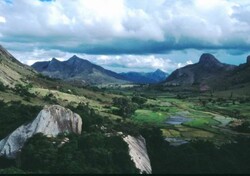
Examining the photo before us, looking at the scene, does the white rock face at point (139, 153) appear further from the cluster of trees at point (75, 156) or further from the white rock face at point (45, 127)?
the white rock face at point (45, 127)

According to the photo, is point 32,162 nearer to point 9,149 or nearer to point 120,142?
point 9,149

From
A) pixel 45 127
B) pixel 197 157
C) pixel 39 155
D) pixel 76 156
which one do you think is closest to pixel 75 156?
pixel 76 156

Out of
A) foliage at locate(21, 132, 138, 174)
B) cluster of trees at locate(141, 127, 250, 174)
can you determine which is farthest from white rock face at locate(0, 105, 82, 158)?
cluster of trees at locate(141, 127, 250, 174)

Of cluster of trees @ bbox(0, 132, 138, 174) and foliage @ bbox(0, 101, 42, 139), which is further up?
foliage @ bbox(0, 101, 42, 139)

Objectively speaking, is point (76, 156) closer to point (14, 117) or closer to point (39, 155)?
point (39, 155)

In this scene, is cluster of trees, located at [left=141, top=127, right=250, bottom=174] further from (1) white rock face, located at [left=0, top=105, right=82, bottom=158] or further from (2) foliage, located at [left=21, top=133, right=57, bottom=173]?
(2) foliage, located at [left=21, top=133, right=57, bottom=173]

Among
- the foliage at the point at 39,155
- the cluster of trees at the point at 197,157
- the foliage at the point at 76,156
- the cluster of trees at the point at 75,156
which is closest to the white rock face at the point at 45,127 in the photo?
the cluster of trees at the point at 75,156

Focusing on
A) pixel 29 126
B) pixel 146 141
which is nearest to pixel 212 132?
pixel 146 141
